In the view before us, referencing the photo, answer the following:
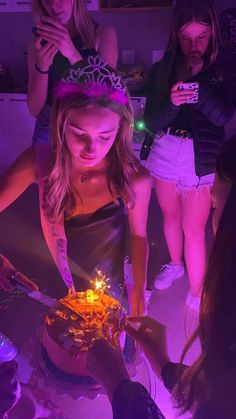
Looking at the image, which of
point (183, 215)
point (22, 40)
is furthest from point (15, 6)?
point (183, 215)

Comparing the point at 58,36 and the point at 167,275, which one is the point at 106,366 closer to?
the point at 58,36

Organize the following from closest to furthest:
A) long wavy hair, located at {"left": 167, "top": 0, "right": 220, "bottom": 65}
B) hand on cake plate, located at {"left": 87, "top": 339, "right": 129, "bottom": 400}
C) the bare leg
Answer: hand on cake plate, located at {"left": 87, "top": 339, "right": 129, "bottom": 400}
long wavy hair, located at {"left": 167, "top": 0, "right": 220, "bottom": 65}
the bare leg

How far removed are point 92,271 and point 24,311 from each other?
30.8 inches

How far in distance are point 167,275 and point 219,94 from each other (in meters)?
1.11

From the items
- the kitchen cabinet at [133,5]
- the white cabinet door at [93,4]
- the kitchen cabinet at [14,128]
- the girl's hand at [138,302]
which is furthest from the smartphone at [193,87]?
the white cabinet door at [93,4]

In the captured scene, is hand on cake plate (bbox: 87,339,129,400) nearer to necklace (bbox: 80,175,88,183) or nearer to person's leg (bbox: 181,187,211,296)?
necklace (bbox: 80,175,88,183)

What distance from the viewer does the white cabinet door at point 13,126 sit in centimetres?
404

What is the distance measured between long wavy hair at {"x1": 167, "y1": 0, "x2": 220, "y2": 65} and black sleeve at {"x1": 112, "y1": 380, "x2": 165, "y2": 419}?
152cm

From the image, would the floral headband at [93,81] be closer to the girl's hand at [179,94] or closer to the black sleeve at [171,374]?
the girl's hand at [179,94]

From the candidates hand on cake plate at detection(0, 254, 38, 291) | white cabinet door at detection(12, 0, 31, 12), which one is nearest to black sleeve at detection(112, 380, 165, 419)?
hand on cake plate at detection(0, 254, 38, 291)

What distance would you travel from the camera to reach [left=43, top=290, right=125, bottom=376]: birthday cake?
1111 millimetres

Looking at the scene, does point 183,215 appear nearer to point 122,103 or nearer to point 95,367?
point 122,103

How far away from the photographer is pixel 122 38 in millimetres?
4168

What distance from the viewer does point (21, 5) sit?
13.2 ft
